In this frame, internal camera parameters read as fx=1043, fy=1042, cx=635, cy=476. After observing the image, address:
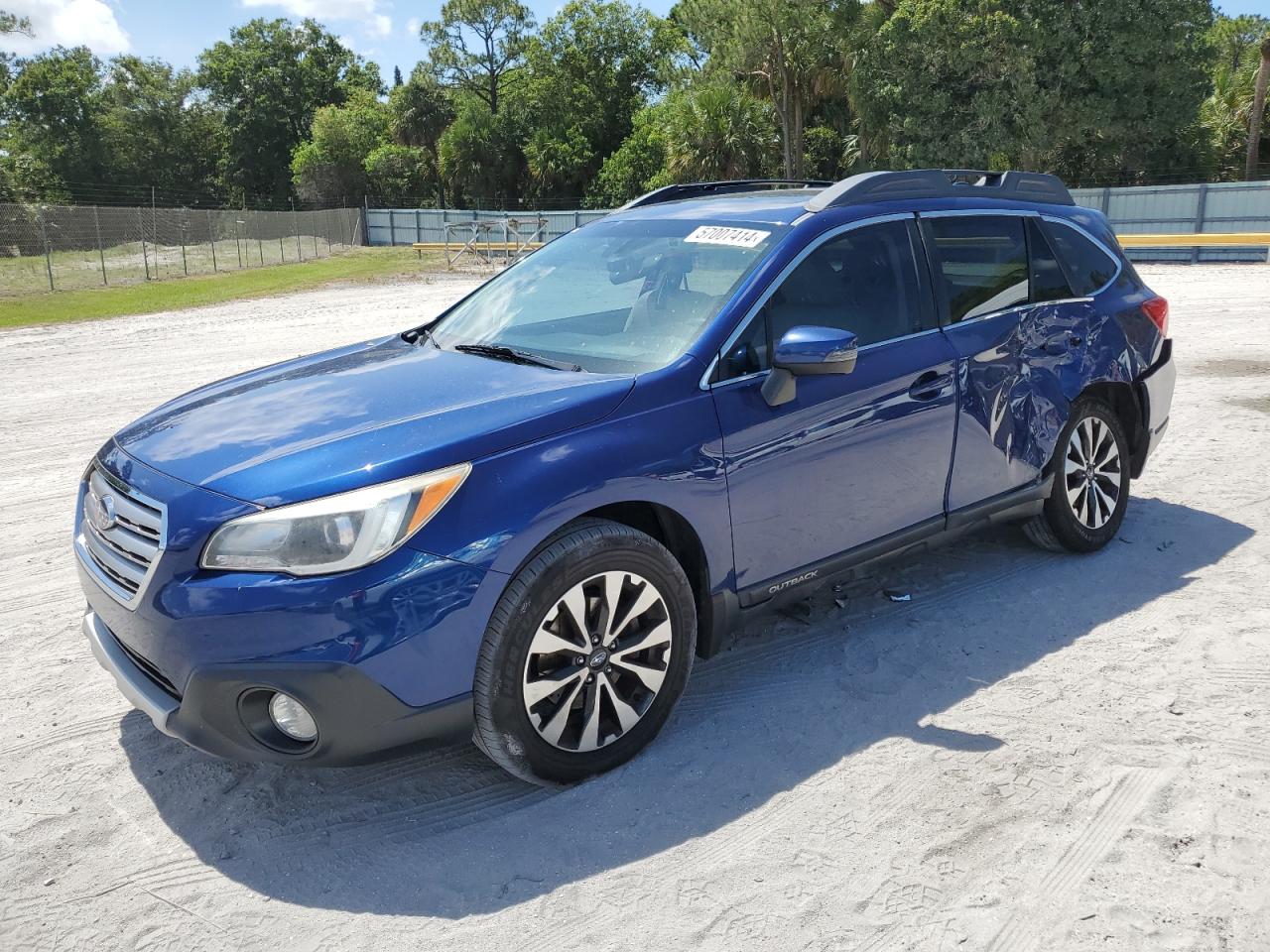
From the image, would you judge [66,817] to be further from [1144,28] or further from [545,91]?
[545,91]

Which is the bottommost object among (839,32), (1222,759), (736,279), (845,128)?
(1222,759)

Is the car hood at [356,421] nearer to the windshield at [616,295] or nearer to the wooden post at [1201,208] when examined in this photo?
the windshield at [616,295]

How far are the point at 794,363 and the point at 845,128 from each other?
45.0 meters

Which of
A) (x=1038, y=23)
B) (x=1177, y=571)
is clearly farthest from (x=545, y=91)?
(x=1177, y=571)

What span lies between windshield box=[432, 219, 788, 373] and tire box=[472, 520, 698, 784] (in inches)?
28.7

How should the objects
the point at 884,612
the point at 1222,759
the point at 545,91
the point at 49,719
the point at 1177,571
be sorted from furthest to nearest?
the point at 545,91
the point at 1177,571
the point at 884,612
the point at 49,719
the point at 1222,759

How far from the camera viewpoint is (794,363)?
3.58m

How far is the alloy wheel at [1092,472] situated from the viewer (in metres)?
5.03

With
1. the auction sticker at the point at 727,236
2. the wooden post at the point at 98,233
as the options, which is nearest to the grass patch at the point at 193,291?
the wooden post at the point at 98,233

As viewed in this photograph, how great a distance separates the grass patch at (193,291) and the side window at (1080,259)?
61.7 feet

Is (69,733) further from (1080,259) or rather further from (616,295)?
(1080,259)

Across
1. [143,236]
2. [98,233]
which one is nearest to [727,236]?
[98,233]

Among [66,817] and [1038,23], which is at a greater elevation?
[1038,23]

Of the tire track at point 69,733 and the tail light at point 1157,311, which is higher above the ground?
the tail light at point 1157,311
